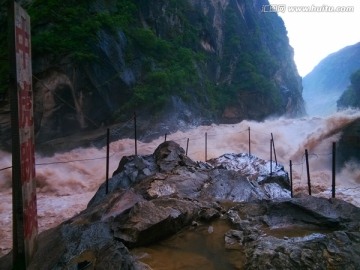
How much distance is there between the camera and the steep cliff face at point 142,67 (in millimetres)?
20250

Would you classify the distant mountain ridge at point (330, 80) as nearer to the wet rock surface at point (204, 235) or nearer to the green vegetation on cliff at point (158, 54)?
the green vegetation on cliff at point (158, 54)

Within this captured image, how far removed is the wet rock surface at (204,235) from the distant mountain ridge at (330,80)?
369 ft

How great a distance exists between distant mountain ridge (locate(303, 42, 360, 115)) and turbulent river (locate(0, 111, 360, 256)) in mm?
94071

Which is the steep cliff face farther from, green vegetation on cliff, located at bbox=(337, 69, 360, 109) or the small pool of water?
green vegetation on cliff, located at bbox=(337, 69, 360, 109)

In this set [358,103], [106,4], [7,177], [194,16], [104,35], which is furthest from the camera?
[358,103]

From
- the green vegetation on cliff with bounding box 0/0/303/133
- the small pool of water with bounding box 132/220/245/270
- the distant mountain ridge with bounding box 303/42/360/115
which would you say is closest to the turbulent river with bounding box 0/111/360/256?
the green vegetation on cliff with bounding box 0/0/303/133

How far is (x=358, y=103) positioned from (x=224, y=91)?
3015 centimetres

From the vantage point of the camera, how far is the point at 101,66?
22.0m

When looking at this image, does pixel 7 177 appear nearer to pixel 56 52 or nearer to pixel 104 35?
pixel 56 52

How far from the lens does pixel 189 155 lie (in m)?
20.7

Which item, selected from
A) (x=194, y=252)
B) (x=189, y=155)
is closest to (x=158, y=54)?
(x=189, y=155)

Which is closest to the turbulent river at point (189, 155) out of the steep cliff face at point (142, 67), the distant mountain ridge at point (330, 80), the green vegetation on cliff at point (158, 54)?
the steep cliff face at point (142, 67)

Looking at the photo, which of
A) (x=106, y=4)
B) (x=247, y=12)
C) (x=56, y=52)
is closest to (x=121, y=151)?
(x=56, y=52)

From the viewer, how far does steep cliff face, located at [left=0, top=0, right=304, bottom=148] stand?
2025cm
